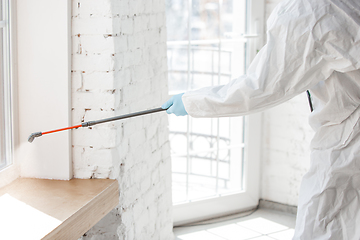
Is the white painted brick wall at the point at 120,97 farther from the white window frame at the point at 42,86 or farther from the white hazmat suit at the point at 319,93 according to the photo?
the white hazmat suit at the point at 319,93

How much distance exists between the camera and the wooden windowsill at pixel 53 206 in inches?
47.1

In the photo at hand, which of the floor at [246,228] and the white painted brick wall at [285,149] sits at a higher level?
the white painted brick wall at [285,149]

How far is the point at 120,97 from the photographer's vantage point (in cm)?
160

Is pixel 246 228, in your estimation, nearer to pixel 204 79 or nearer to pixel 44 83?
pixel 204 79

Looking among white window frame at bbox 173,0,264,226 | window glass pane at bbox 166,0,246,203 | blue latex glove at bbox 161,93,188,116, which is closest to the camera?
blue latex glove at bbox 161,93,188,116

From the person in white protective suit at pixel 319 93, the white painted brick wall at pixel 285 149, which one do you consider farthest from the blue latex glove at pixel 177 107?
the white painted brick wall at pixel 285 149

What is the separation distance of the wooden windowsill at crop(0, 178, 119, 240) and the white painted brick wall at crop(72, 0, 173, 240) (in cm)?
10

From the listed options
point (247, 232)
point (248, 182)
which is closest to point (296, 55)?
point (247, 232)

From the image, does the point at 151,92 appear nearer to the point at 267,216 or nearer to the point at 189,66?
the point at 189,66

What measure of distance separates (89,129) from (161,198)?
2.09ft

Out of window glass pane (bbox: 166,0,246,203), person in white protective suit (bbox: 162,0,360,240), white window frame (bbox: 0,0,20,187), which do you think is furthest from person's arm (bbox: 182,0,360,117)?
window glass pane (bbox: 166,0,246,203)

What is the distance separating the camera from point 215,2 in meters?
2.41

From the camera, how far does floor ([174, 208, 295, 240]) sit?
2.40m

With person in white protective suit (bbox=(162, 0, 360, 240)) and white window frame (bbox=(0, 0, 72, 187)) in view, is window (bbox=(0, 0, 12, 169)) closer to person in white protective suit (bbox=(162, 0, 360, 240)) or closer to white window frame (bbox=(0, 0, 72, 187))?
white window frame (bbox=(0, 0, 72, 187))
